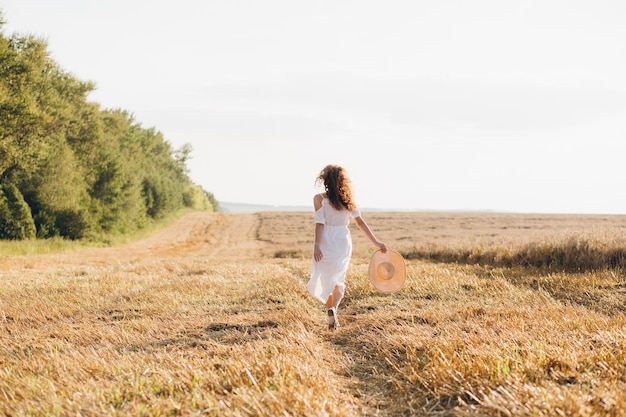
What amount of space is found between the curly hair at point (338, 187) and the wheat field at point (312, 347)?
172 centimetres

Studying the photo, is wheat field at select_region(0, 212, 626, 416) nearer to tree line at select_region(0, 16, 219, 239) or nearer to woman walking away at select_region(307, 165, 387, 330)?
woman walking away at select_region(307, 165, 387, 330)

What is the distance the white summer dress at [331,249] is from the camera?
24.4ft

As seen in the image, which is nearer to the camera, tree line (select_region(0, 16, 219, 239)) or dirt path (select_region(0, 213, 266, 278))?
dirt path (select_region(0, 213, 266, 278))

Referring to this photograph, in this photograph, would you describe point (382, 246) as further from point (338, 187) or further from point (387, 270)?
point (338, 187)

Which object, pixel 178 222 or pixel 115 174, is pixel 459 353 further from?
pixel 178 222

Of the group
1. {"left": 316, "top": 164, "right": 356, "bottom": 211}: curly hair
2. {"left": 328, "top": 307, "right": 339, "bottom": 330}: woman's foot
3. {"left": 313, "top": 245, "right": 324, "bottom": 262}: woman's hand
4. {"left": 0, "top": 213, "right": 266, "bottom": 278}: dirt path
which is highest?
{"left": 316, "top": 164, "right": 356, "bottom": 211}: curly hair

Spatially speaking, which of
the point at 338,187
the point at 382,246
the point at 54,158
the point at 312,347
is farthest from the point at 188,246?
the point at 312,347

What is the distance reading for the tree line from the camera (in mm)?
24859

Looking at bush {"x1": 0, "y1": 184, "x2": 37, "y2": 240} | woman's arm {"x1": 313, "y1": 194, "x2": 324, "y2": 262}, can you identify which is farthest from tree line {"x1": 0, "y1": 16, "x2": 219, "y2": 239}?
woman's arm {"x1": 313, "y1": 194, "x2": 324, "y2": 262}

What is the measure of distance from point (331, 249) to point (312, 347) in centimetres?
203

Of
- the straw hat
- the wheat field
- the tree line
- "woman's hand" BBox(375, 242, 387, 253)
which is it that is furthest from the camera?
the tree line

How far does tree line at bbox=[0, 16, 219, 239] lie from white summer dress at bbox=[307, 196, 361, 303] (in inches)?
850

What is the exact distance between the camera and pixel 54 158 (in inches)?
1174

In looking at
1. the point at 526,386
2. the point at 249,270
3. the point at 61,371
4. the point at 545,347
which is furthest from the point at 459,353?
the point at 249,270
